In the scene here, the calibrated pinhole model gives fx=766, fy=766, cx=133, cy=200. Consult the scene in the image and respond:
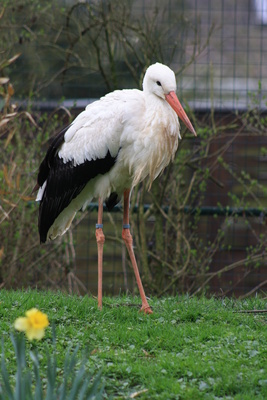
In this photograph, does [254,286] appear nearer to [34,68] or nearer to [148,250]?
Answer: [148,250]

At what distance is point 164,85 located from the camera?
528 cm

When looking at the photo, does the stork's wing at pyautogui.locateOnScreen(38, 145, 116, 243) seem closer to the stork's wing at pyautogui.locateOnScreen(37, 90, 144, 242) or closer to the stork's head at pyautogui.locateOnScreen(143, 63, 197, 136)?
the stork's wing at pyautogui.locateOnScreen(37, 90, 144, 242)

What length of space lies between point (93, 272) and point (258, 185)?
81.0 inches

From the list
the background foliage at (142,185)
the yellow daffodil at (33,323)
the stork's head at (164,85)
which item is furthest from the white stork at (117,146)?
the yellow daffodil at (33,323)

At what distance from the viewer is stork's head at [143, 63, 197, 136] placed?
208 inches

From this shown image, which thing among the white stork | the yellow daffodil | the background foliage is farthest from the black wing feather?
the yellow daffodil

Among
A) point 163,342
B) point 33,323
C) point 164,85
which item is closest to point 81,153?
point 164,85

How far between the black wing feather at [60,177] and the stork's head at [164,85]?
1.80 ft

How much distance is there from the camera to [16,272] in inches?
313

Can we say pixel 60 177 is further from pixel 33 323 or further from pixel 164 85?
pixel 33 323

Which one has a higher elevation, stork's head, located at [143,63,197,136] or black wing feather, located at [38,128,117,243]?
stork's head, located at [143,63,197,136]

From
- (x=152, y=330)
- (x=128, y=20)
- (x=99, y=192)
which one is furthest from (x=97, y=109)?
(x=128, y=20)

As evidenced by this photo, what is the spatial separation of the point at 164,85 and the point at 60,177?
1.07 m

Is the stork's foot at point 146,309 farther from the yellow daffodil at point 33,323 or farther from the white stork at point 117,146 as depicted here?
the yellow daffodil at point 33,323
